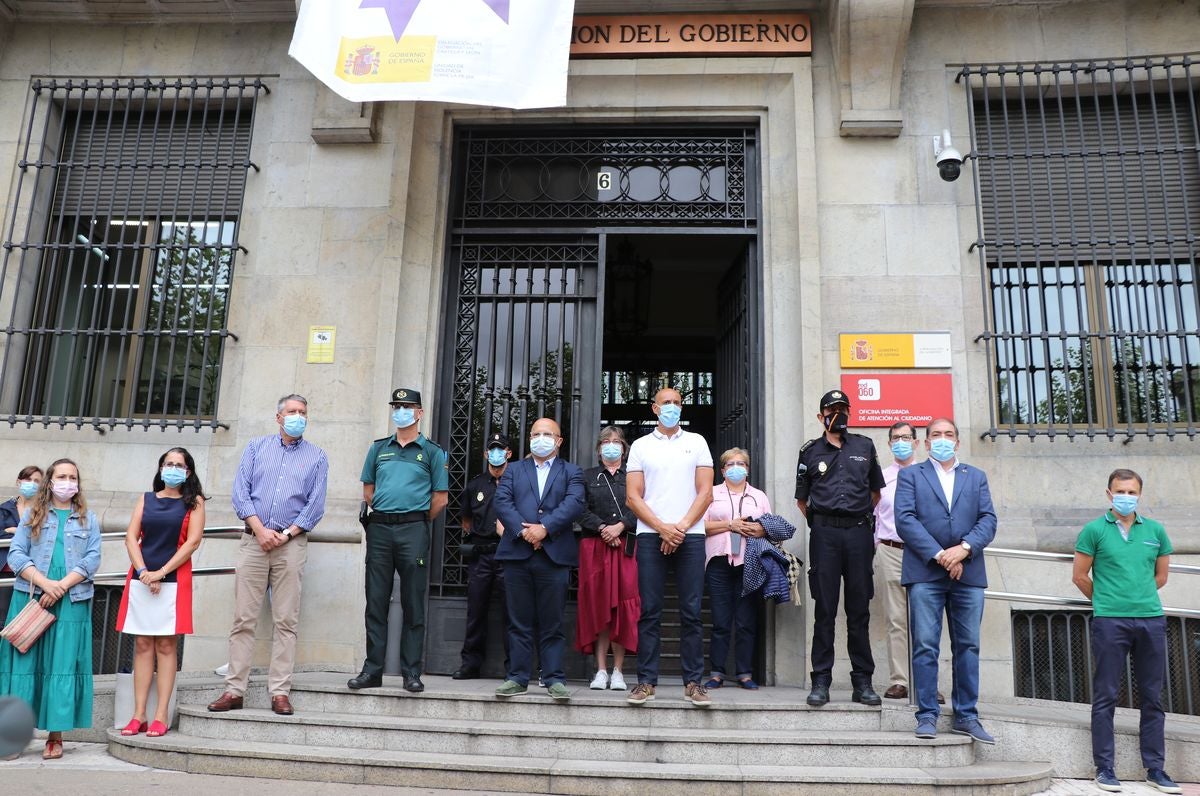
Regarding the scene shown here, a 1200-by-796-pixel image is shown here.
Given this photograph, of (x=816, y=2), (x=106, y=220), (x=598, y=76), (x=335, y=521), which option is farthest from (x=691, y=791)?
(x=106, y=220)

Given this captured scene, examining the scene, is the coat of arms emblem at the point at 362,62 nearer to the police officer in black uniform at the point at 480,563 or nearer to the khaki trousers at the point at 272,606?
the police officer in black uniform at the point at 480,563

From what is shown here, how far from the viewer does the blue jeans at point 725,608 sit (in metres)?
6.67

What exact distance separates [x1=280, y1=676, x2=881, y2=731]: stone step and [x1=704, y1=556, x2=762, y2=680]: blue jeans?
61 cm

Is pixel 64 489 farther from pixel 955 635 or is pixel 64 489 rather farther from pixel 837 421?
pixel 955 635

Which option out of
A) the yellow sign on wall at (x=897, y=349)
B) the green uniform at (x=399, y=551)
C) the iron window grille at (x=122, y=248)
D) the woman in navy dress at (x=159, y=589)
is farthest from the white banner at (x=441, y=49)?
the woman in navy dress at (x=159, y=589)

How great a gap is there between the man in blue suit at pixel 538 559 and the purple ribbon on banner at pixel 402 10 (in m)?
3.62

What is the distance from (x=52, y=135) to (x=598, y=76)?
5.37 m

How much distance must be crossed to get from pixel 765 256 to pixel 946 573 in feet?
11.2

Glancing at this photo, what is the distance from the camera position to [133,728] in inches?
225

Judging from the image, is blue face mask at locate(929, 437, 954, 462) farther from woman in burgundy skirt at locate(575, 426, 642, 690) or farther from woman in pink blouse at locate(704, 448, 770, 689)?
woman in burgundy skirt at locate(575, 426, 642, 690)

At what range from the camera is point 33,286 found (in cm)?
865

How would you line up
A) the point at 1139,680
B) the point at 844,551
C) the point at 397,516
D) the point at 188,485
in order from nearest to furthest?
the point at 1139,680 → the point at 844,551 → the point at 188,485 → the point at 397,516

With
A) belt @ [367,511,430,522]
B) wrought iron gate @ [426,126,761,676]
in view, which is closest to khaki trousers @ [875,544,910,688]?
wrought iron gate @ [426,126,761,676]

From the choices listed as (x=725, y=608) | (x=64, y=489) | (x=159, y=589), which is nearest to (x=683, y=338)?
(x=725, y=608)
